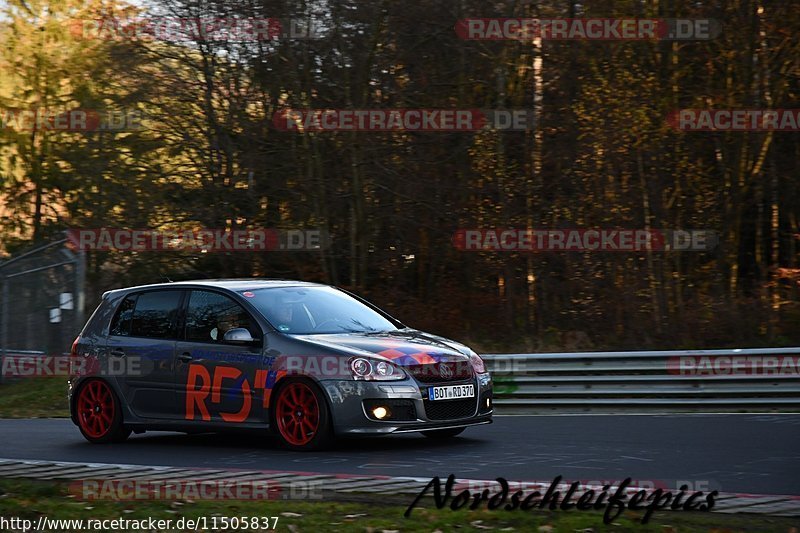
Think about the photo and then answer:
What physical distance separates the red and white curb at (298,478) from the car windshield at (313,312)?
2148 millimetres

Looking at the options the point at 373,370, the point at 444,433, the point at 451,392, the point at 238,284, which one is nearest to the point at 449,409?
the point at 451,392

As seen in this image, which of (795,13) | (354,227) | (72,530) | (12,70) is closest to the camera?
(72,530)

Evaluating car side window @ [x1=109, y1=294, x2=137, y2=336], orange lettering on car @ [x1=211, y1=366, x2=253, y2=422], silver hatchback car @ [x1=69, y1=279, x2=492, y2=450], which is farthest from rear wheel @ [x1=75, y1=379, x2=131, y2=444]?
orange lettering on car @ [x1=211, y1=366, x2=253, y2=422]

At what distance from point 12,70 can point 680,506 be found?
32.2 m

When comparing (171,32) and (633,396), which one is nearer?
(633,396)

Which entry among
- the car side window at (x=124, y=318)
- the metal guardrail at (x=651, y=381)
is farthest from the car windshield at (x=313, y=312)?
the metal guardrail at (x=651, y=381)

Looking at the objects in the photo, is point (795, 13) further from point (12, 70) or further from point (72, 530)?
point (12, 70)

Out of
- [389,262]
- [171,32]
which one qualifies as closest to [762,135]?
[389,262]

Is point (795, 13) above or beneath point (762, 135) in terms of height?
above

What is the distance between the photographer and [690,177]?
23.8m

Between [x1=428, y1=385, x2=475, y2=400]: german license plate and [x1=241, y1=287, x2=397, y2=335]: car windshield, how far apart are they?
3.87 feet

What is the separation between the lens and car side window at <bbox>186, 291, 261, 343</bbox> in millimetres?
11773

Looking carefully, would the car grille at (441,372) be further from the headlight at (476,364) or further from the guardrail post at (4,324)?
the guardrail post at (4,324)

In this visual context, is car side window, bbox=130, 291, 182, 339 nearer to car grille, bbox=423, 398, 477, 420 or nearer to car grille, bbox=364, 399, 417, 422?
car grille, bbox=364, 399, 417, 422
